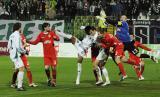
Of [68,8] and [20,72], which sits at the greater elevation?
[68,8]

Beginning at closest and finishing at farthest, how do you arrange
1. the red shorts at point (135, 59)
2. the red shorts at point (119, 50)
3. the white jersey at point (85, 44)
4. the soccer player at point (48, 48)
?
the soccer player at point (48, 48), the white jersey at point (85, 44), the red shorts at point (119, 50), the red shorts at point (135, 59)

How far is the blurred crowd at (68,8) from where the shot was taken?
42.8m

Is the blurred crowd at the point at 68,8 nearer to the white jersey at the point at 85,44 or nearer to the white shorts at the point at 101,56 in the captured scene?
the white jersey at the point at 85,44

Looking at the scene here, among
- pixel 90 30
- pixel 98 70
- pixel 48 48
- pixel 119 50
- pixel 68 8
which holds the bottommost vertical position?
pixel 98 70

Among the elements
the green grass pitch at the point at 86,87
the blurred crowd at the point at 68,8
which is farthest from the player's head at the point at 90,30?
the blurred crowd at the point at 68,8

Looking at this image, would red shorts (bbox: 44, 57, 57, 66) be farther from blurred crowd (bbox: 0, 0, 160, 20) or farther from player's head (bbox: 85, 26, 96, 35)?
blurred crowd (bbox: 0, 0, 160, 20)

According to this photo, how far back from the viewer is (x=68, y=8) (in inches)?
1754

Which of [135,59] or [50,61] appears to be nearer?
[50,61]

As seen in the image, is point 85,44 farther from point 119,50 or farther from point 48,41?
point 119,50

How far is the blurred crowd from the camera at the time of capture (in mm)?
42781

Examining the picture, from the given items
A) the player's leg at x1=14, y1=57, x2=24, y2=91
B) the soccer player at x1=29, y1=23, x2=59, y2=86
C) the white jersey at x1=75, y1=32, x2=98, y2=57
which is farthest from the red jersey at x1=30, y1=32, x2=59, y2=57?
the player's leg at x1=14, y1=57, x2=24, y2=91

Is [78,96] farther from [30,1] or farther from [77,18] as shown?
[30,1]

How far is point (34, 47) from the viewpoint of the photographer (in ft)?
131

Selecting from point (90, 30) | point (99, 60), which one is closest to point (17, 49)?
point (90, 30)
